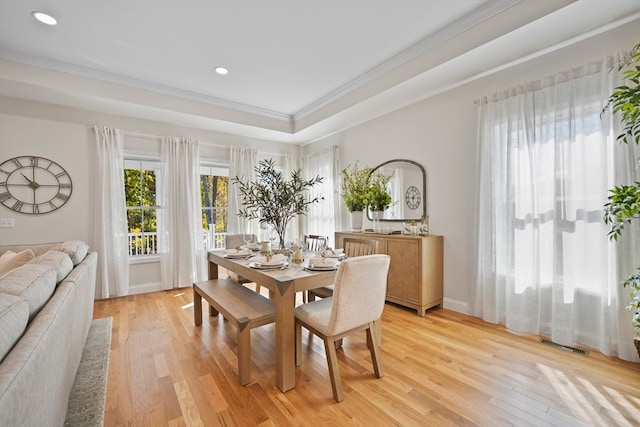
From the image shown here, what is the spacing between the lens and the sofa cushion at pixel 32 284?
4.00 feet

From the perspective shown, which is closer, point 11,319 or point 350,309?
point 11,319

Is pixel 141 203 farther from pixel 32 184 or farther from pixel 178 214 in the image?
pixel 32 184

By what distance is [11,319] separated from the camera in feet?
3.24

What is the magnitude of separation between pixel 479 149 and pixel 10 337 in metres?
3.55

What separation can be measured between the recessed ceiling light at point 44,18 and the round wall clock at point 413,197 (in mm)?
3963

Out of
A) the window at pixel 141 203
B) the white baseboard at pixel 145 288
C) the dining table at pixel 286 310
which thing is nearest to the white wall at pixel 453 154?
the dining table at pixel 286 310

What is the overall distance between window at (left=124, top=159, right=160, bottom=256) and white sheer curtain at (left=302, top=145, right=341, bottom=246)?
2597 mm

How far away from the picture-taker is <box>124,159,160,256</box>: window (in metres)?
4.25

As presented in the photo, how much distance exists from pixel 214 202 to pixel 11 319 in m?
4.09

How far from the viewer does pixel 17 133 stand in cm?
338

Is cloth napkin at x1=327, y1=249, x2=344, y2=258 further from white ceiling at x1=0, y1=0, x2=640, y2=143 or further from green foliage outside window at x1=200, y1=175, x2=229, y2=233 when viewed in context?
green foliage outside window at x1=200, y1=175, x2=229, y2=233

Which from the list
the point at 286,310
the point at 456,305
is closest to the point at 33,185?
the point at 286,310

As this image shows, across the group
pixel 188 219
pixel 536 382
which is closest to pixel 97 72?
pixel 188 219

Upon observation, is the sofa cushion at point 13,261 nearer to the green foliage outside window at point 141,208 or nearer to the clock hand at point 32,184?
the clock hand at point 32,184
